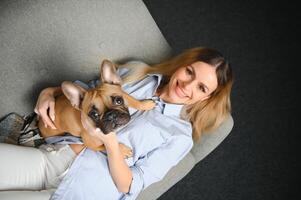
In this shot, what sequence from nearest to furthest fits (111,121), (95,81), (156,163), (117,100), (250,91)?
(111,121) → (117,100) → (156,163) → (95,81) → (250,91)

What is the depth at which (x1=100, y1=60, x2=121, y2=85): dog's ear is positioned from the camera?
1.67 m

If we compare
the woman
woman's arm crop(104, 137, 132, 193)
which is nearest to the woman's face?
the woman

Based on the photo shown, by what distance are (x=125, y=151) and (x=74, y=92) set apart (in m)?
0.37

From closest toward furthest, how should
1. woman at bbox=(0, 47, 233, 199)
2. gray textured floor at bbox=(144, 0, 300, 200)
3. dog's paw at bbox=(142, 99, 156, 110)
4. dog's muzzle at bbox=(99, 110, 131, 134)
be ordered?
dog's muzzle at bbox=(99, 110, 131, 134)
woman at bbox=(0, 47, 233, 199)
dog's paw at bbox=(142, 99, 156, 110)
gray textured floor at bbox=(144, 0, 300, 200)

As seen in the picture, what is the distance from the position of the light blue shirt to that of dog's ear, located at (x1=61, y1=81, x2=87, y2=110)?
0.21 m

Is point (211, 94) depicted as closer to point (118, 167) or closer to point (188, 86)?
point (188, 86)

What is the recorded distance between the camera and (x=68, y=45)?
77.6 inches

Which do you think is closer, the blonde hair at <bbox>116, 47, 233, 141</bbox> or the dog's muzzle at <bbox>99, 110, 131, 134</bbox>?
the dog's muzzle at <bbox>99, 110, 131, 134</bbox>

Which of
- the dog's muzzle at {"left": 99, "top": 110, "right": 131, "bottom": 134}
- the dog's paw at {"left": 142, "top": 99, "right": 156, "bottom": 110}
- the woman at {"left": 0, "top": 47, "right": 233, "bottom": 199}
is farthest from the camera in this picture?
the dog's paw at {"left": 142, "top": 99, "right": 156, "bottom": 110}

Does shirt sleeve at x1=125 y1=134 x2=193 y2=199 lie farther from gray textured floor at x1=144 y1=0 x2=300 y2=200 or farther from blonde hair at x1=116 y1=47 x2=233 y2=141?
gray textured floor at x1=144 y1=0 x2=300 y2=200

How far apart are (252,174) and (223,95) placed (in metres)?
1.15

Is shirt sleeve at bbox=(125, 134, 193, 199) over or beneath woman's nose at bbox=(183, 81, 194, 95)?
beneath

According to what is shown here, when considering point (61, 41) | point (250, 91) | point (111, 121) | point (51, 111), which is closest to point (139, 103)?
point (111, 121)

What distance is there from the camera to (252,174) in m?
2.79
